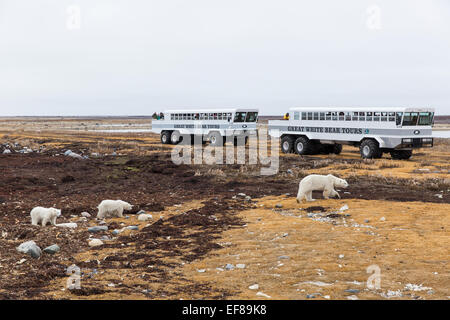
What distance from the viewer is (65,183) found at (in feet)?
61.3

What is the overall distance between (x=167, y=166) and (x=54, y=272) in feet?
A: 52.3

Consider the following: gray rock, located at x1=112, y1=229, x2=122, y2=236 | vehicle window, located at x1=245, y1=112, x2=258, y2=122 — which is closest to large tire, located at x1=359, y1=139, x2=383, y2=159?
vehicle window, located at x1=245, y1=112, x2=258, y2=122

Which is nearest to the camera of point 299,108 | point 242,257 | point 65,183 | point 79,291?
point 79,291

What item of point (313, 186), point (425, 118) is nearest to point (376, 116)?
point (425, 118)

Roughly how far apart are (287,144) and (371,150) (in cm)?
Result: 636

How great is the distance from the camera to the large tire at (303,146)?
29.2 metres

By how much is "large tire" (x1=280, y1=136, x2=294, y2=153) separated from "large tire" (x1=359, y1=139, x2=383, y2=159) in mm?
5415

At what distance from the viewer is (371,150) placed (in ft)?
84.8

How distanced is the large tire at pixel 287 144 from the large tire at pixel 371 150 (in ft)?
17.8

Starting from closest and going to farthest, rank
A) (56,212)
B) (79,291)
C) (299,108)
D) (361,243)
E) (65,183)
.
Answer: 1. (79,291)
2. (361,243)
3. (56,212)
4. (65,183)
5. (299,108)

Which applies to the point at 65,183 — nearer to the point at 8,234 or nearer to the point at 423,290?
the point at 8,234

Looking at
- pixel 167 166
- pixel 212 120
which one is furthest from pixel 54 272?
pixel 212 120

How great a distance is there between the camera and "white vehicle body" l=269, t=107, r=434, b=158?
24.7m

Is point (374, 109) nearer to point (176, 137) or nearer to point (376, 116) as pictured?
point (376, 116)
